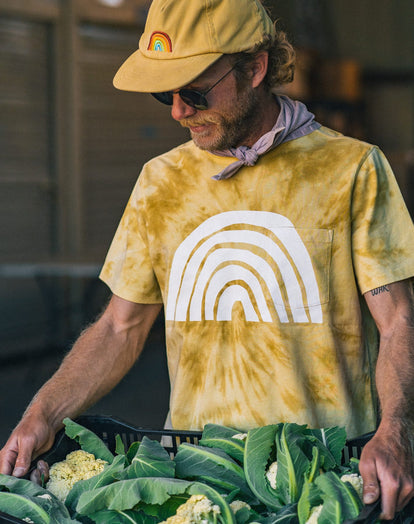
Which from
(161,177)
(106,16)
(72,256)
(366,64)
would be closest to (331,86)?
(366,64)

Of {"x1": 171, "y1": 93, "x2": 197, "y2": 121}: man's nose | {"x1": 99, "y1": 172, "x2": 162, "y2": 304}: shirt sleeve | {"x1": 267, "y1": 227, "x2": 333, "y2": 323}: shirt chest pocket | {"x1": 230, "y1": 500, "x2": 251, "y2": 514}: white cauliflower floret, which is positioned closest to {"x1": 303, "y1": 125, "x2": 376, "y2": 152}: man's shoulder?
{"x1": 267, "y1": 227, "x2": 333, "y2": 323}: shirt chest pocket

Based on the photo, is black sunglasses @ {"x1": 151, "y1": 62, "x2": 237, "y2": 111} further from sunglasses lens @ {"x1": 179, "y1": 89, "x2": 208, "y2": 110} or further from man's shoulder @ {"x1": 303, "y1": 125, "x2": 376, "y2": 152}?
man's shoulder @ {"x1": 303, "y1": 125, "x2": 376, "y2": 152}

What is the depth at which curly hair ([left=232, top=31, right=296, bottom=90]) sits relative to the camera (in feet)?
6.87

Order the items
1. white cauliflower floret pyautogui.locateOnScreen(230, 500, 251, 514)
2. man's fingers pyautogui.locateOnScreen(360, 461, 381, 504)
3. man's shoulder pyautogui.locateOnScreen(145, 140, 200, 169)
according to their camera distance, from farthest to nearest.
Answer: man's shoulder pyautogui.locateOnScreen(145, 140, 200, 169) < white cauliflower floret pyautogui.locateOnScreen(230, 500, 251, 514) < man's fingers pyautogui.locateOnScreen(360, 461, 381, 504)

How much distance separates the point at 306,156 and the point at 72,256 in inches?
166

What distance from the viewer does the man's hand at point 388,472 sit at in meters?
1.55

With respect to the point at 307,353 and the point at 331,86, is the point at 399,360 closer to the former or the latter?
the point at 307,353

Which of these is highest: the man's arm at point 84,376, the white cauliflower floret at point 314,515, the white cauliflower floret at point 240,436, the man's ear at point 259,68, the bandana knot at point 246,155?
the man's ear at point 259,68

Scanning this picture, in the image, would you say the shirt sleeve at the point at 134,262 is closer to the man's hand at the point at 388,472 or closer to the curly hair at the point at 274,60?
the curly hair at the point at 274,60

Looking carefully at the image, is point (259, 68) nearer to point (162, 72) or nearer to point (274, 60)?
point (274, 60)

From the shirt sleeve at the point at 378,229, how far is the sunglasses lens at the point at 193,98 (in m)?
0.42

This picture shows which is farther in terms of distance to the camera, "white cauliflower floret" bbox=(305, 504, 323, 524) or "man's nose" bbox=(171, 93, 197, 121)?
"man's nose" bbox=(171, 93, 197, 121)

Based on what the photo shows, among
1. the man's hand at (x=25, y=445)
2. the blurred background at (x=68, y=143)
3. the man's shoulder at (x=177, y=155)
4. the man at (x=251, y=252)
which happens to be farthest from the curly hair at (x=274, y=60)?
the blurred background at (x=68, y=143)

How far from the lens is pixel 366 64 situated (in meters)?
10.5
